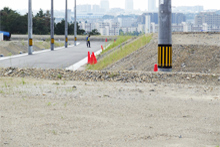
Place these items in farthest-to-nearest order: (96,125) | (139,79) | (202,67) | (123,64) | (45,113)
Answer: (123,64), (202,67), (139,79), (45,113), (96,125)

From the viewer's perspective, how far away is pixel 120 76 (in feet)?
44.8

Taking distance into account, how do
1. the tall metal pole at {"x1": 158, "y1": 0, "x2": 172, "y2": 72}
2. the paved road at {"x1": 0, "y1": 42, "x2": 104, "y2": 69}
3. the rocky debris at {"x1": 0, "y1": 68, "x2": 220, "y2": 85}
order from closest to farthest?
the rocky debris at {"x1": 0, "y1": 68, "x2": 220, "y2": 85}
the tall metal pole at {"x1": 158, "y1": 0, "x2": 172, "y2": 72}
the paved road at {"x1": 0, "y1": 42, "x2": 104, "y2": 69}

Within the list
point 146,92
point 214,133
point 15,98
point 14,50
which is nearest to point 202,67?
point 146,92

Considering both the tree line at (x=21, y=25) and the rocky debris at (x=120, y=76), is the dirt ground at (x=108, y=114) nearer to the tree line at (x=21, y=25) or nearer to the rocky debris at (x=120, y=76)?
the rocky debris at (x=120, y=76)

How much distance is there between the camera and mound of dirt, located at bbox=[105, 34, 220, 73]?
16.3 metres

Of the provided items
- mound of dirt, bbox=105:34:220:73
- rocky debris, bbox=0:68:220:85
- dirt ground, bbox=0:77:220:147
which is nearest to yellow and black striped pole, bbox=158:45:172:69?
rocky debris, bbox=0:68:220:85

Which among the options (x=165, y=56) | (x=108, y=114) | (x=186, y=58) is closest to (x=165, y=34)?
(x=165, y=56)

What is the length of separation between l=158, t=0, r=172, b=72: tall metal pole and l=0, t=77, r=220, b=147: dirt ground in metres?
2.45

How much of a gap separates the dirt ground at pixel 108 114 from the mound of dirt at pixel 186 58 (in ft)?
13.9

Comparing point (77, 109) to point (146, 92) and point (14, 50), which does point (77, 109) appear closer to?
point (146, 92)

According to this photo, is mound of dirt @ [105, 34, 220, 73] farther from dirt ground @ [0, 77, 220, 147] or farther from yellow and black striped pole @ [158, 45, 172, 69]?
dirt ground @ [0, 77, 220, 147]

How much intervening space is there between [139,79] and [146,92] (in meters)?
2.11

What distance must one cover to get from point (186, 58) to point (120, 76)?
15.1ft

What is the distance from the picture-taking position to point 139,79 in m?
13.4
